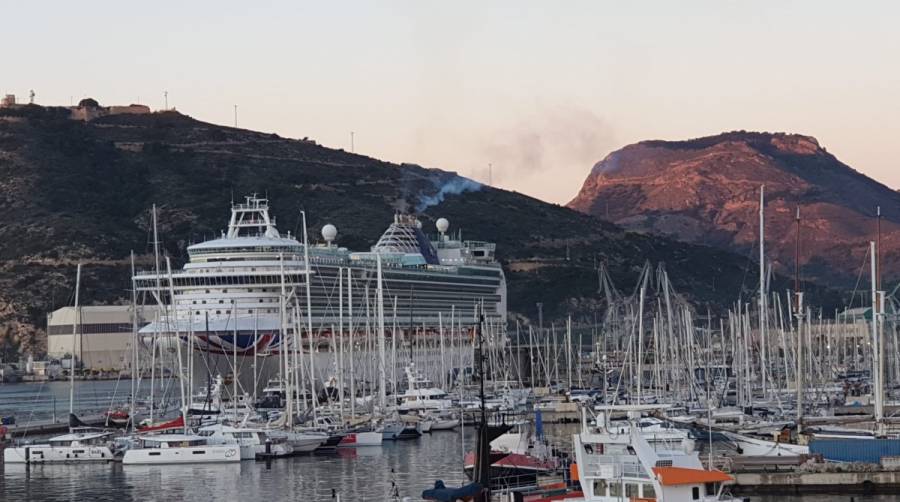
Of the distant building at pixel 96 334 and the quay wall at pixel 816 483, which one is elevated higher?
the distant building at pixel 96 334

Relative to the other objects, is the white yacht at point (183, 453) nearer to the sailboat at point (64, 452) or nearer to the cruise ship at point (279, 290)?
the sailboat at point (64, 452)

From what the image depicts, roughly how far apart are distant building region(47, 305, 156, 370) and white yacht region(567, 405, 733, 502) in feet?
389

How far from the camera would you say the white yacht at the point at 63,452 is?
219 ft

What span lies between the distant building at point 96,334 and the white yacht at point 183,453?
87.2 metres

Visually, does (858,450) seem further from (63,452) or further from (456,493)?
(63,452)

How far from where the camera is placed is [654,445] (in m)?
37.7

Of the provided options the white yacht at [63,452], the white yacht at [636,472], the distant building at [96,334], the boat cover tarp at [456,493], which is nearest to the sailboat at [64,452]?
the white yacht at [63,452]

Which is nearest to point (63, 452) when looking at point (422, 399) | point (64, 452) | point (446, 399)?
point (64, 452)

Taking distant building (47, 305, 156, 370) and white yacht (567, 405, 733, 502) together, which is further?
distant building (47, 305, 156, 370)

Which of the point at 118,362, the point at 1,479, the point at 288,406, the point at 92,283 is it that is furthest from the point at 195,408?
the point at 92,283

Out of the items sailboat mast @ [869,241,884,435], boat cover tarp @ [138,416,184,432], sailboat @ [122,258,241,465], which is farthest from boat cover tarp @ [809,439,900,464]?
boat cover tarp @ [138,416,184,432]

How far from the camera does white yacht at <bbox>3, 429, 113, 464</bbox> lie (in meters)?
66.8

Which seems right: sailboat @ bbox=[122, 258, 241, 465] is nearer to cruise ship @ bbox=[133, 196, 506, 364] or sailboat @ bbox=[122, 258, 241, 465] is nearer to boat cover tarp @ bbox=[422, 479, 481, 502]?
cruise ship @ bbox=[133, 196, 506, 364]

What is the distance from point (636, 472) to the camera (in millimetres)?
35531
